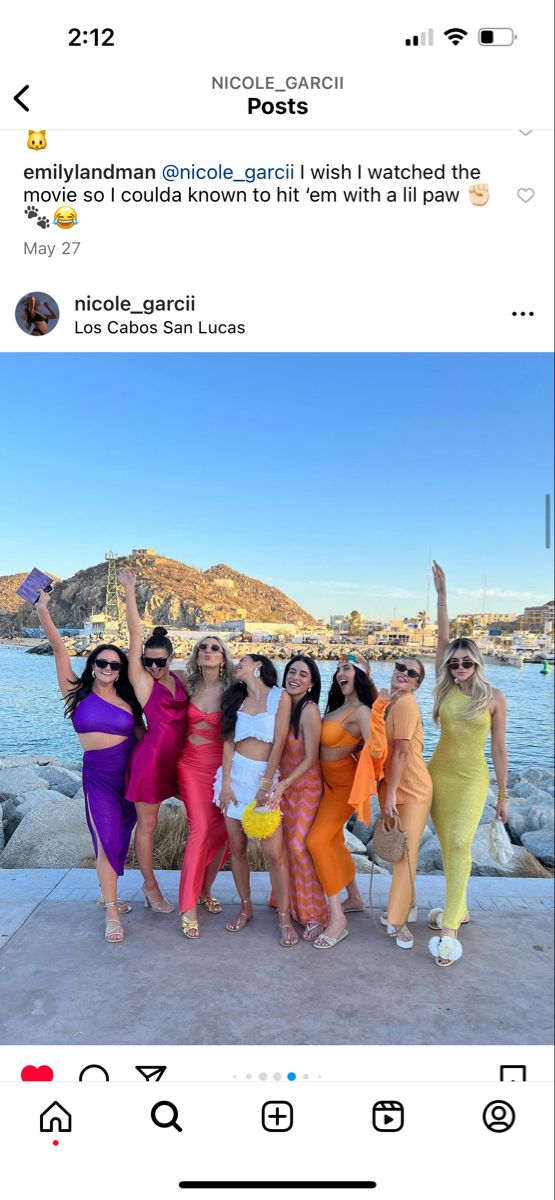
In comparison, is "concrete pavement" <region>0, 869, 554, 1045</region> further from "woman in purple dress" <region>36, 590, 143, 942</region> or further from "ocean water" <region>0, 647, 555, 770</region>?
"ocean water" <region>0, 647, 555, 770</region>

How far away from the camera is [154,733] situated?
3.79 metres

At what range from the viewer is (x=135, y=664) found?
3.70m

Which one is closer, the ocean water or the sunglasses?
the sunglasses

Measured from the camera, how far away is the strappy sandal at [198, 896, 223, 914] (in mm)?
3955
